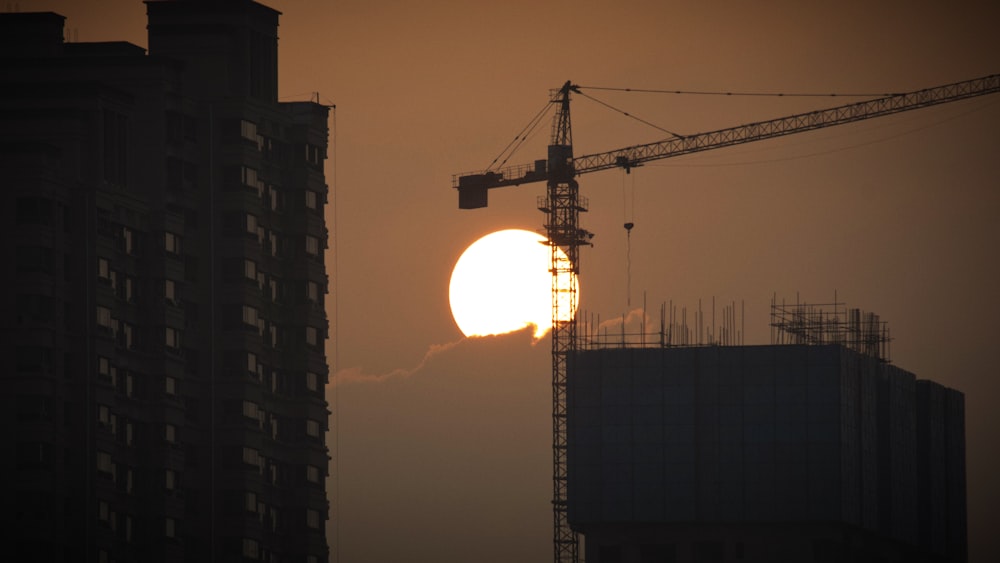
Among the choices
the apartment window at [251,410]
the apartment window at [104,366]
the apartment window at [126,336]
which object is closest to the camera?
the apartment window at [104,366]

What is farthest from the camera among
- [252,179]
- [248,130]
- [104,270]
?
[252,179]

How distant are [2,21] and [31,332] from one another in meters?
33.2

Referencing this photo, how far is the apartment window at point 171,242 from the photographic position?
15984 centimetres

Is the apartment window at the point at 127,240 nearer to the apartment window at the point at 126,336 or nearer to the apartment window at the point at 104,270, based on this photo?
the apartment window at the point at 104,270

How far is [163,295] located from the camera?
159m

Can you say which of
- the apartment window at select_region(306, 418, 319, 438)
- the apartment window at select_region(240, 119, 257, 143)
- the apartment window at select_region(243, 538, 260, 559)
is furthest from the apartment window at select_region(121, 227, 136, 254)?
the apartment window at select_region(306, 418, 319, 438)

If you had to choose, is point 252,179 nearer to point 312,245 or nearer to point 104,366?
point 312,245

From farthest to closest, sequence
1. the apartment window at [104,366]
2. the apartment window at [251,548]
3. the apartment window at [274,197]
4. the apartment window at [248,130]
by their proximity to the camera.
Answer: the apartment window at [274,197] < the apartment window at [248,130] < the apartment window at [251,548] < the apartment window at [104,366]

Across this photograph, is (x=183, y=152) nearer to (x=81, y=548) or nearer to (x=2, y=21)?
(x=2, y=21)

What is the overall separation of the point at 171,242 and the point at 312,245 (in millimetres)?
17908

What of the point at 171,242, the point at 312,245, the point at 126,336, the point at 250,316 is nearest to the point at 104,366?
the point at 126,336

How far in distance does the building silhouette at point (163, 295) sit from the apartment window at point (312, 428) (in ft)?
0.67

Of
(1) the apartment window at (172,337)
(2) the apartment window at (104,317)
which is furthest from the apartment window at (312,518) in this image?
(2) the apartment window at (104,317)

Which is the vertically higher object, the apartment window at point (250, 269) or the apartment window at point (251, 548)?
the apartment window at point (250, 269)
